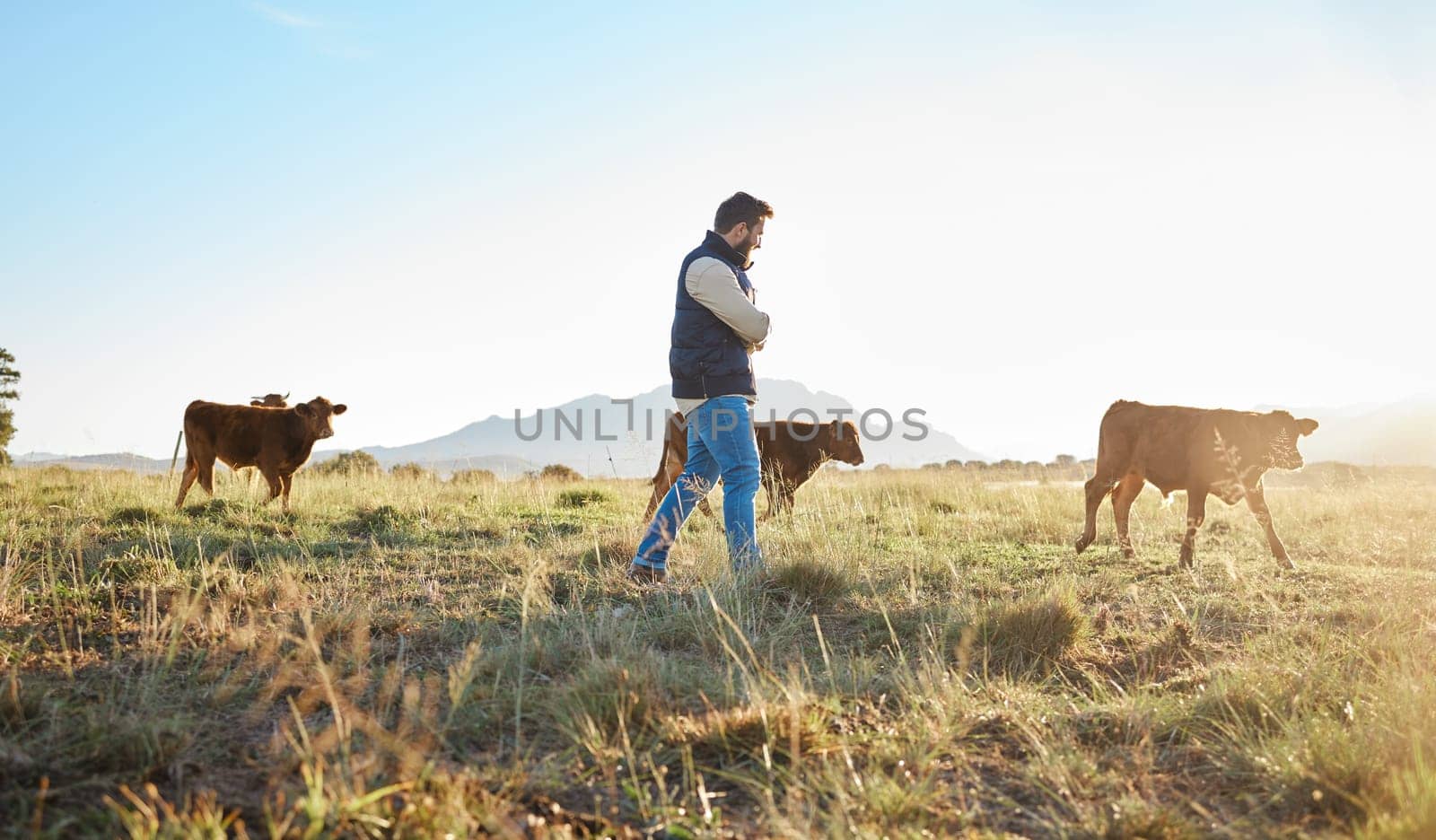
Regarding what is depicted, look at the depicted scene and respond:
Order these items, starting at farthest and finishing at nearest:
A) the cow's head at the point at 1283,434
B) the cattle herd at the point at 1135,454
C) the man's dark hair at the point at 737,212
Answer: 1. the cow's head at the point at 1283,434
2. the cattle herd at the point at 1135,454
3. the man's dark hair at the point at 737,212

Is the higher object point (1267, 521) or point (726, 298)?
point (726, 298)

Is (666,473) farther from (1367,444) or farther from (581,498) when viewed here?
(1367,444)

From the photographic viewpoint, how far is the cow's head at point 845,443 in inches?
497

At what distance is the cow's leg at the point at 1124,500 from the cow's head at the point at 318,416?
31.9 ft

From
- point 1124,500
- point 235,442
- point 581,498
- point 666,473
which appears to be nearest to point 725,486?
point 1124,500

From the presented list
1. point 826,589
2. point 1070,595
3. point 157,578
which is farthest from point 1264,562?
point 157,578

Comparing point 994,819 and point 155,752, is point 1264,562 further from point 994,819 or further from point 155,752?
point 155,752

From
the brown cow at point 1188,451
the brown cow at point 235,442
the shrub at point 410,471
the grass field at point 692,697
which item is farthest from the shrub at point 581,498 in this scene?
the brown cow at point 1188,451

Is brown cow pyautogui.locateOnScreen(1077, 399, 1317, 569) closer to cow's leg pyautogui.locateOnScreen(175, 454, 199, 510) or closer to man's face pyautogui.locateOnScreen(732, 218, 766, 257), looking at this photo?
man's face pyautogui.locateOnScreen(732, 218, 766, 257)

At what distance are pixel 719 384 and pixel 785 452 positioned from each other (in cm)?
661

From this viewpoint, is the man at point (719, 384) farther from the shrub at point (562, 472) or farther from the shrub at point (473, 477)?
the shrub at point (562, 472)

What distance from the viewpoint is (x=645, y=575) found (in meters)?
5.54

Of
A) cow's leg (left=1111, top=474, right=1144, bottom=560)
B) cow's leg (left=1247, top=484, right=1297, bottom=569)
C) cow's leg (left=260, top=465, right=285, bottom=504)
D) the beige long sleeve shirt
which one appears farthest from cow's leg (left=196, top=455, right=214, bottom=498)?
cow's leg (left=1247, top=484, right=1297, bottom=569)

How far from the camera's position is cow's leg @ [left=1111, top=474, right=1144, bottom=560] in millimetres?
8172
